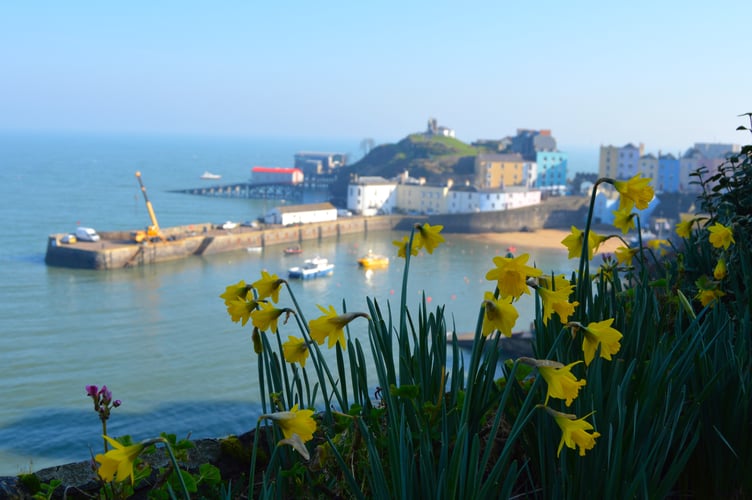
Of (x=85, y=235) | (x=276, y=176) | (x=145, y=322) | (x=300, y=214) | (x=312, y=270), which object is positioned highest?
(x=276, y=176)

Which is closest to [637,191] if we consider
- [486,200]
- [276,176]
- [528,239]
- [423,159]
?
[528,239]

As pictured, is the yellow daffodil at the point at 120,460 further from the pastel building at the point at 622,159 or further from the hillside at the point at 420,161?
the pastel building at the point at 622,159

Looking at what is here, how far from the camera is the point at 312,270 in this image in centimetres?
1930

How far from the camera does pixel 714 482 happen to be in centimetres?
138

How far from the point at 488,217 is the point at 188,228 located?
10.7 metres

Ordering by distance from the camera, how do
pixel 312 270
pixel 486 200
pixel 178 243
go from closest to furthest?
pixel 312 270 < pixel 178 243 < pixel 486 200

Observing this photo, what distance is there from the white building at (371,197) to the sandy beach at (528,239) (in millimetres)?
5340

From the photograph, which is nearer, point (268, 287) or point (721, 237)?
point (268, 287)

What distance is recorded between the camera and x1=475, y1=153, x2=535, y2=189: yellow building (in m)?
39.4

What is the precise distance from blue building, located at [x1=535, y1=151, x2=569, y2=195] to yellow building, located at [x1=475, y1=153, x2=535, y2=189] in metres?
1.48

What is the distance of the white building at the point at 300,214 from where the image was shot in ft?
88.8

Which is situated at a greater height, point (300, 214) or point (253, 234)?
point (300, 214)

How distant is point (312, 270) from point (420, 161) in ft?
80.2

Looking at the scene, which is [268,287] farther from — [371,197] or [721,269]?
[371,197]
